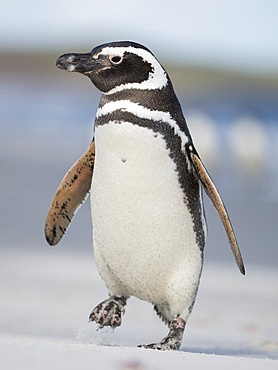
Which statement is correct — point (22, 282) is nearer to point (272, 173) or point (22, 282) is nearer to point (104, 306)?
point (104, 306)

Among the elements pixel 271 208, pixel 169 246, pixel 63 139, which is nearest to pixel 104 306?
pixel 169 246

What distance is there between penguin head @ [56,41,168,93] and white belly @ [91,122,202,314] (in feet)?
0.51

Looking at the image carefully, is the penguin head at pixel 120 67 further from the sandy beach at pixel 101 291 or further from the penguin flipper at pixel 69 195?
the sandy beach at pixel 101 291

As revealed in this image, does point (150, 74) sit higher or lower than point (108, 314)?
higher

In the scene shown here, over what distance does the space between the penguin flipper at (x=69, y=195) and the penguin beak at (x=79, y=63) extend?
366 mm

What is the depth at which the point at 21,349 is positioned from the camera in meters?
1.68

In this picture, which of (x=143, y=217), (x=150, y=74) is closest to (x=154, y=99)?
(x=150, y=74)

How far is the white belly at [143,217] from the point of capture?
232cm

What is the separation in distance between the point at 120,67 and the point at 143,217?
48cm

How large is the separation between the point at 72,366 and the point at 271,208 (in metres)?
5.88

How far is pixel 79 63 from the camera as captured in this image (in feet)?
7.82

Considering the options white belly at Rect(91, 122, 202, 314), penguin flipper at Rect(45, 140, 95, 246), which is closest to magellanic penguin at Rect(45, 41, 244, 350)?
white belly at Rect(91, 122, 202, 314)

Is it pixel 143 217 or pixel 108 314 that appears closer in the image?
pixel 143 217

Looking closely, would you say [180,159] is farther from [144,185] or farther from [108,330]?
[108,330]
